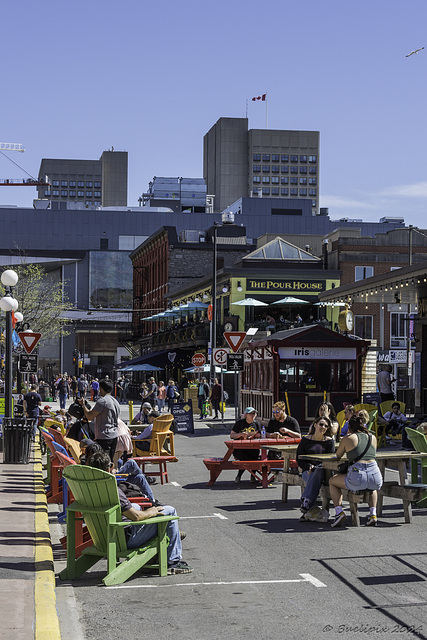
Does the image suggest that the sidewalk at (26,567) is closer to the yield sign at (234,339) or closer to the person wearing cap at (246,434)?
the person wearing cap at (246,434)

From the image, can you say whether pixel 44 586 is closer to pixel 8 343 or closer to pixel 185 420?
pixel 8 343

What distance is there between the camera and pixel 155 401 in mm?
40438

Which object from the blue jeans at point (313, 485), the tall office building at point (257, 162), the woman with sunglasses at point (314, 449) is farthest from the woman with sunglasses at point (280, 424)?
the tall office building at point (257, 162)

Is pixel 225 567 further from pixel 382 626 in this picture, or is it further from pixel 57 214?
pixel 57 214

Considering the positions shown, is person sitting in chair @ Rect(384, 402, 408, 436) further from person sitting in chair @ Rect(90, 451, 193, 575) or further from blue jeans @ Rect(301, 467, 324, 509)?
person sitting in chair @ Rect(90, 451, 193, 575)

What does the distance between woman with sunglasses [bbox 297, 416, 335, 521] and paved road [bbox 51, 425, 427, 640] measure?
452 mm

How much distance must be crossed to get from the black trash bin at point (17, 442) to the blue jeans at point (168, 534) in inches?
419

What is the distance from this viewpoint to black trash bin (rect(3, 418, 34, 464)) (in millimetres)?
19320

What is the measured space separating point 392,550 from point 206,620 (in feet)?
11.3

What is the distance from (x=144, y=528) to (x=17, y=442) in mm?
11037

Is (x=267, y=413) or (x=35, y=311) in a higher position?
(x=35, y=311)

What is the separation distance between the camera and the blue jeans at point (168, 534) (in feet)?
28.9

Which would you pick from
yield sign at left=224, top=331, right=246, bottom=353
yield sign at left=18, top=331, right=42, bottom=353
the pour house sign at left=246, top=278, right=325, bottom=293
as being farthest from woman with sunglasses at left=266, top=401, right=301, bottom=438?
the pour house sign at left=246, top=278, right=325, bottom=293

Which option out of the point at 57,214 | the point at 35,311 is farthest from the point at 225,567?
the point at 57,214
